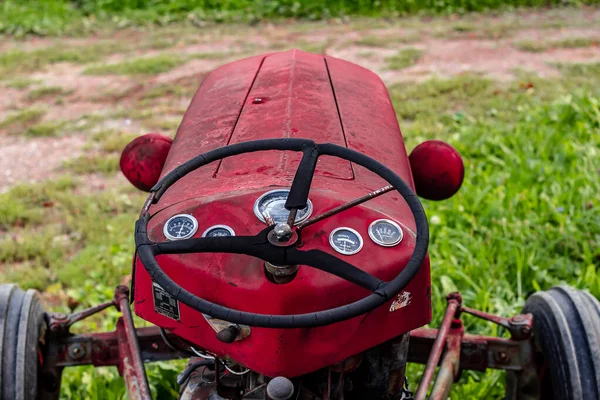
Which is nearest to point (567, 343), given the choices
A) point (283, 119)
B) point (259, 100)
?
point (283, 119)

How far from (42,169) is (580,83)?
13.8 feet

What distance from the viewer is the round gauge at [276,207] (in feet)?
5.54

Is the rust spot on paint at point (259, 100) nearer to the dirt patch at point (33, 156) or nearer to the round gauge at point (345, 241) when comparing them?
the round gauge at point (345, 241)

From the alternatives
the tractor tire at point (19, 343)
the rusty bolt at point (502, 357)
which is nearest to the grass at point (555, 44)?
the rusty bolt at point (502, 357)

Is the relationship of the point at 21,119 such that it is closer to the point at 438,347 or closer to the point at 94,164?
the point at 94,164

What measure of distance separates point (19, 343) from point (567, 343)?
65.3 inches

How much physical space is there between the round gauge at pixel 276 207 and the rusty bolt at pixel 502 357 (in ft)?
3.57

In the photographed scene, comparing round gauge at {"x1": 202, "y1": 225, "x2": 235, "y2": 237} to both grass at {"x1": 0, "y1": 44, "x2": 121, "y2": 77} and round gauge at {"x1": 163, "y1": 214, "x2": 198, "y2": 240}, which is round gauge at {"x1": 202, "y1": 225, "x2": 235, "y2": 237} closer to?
round gauge at {"x1": 163, "y1": 214, "x2": 198, "y2": 240}

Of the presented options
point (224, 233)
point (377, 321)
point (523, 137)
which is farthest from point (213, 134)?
point (523, 137)

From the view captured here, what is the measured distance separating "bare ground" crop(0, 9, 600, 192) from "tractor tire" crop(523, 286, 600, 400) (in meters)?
3.06

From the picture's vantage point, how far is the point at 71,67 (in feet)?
23.3

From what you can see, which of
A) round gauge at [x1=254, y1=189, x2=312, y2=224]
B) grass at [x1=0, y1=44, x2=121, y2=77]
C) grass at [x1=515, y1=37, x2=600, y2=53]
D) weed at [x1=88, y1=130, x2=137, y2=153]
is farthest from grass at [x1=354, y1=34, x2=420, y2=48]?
round gauge at [x1=254, y1=189, x2=312, y2=224]

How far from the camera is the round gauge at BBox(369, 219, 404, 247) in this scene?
168 cm

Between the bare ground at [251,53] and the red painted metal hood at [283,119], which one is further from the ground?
the red painted metal hood at [283,119]
